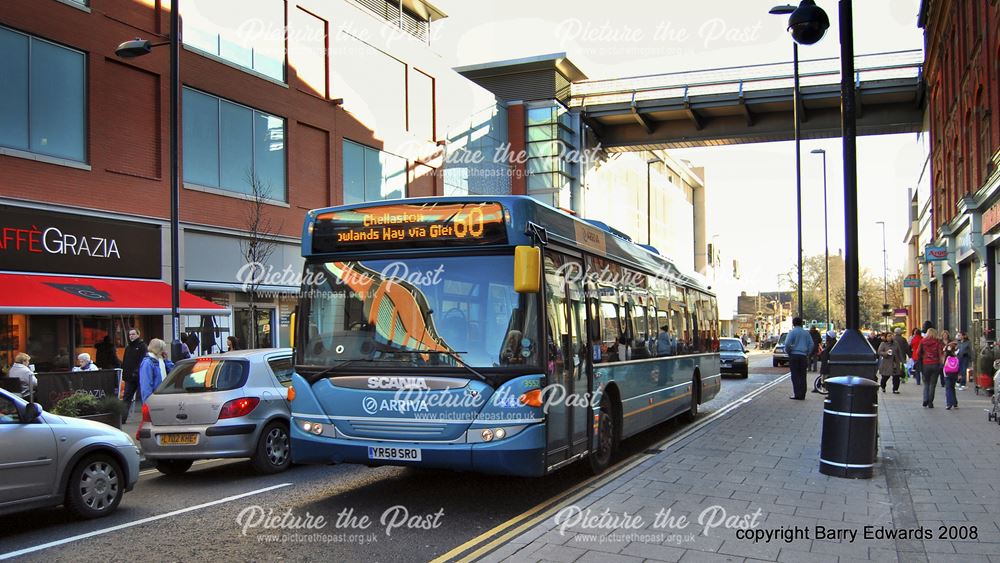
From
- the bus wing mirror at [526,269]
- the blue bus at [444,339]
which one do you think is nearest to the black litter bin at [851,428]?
the blue bus at [444,339]

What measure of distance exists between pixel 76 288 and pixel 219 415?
10.1 metres

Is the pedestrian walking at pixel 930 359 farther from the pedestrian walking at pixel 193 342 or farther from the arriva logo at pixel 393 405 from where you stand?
the pedestrian walking at pixel 193 342

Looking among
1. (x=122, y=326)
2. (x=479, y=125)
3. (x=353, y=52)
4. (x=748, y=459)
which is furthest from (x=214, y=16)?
(x=748, y=459)

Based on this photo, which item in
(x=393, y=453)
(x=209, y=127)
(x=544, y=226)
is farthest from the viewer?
(x=209, y=127)

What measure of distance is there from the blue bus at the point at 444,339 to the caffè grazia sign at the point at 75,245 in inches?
463

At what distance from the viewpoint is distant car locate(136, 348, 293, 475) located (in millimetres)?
9039

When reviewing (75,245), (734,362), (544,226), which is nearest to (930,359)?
(544,226)

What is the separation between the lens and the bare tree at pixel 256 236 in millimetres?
21516

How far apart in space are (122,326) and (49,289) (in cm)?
285

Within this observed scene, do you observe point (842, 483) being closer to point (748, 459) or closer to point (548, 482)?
point (748, 459)

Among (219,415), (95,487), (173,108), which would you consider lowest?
(95,487)

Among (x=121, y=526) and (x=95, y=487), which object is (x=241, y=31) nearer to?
(x=95, y=487)

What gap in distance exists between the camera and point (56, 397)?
12062 millimetres

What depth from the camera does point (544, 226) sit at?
7699mm
